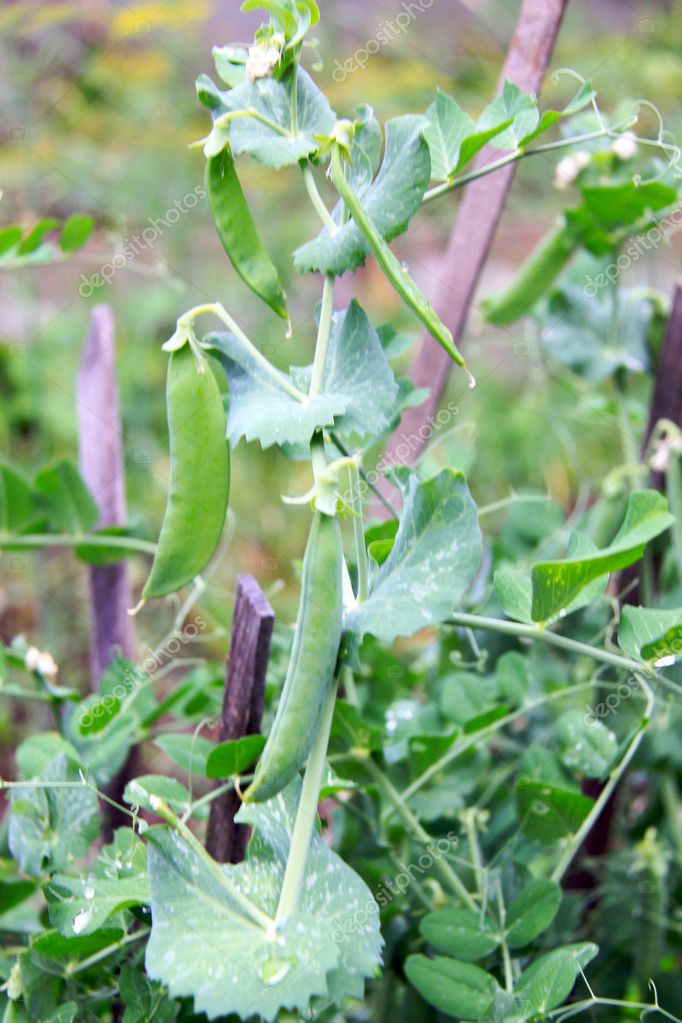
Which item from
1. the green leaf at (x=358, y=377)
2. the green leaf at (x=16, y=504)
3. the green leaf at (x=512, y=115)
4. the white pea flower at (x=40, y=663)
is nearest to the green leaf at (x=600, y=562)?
the green leaf at (x=358, y=377)

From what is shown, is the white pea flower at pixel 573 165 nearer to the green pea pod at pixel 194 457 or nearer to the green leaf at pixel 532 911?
the green pea pod at pixel 194 457

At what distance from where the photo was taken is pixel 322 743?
1.49ft

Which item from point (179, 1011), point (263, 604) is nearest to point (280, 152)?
point (263, 604)

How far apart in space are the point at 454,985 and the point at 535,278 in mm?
601

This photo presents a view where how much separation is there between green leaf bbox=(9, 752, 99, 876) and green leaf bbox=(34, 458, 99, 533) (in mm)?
282

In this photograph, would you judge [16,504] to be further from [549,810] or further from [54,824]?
[549,810]

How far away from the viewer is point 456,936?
58cm

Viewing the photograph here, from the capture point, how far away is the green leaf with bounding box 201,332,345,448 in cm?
48

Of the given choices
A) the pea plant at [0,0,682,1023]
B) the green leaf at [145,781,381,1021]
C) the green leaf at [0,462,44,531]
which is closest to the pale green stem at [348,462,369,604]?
the pea plant at [0,0,682,1023]

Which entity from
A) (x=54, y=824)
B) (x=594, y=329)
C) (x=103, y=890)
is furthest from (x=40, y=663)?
(x=594, y=329)

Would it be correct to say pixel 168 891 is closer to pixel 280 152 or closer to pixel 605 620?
pixel 280 152

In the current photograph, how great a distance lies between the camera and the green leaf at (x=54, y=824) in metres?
0.60

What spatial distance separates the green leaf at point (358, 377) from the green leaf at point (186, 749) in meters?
0.24

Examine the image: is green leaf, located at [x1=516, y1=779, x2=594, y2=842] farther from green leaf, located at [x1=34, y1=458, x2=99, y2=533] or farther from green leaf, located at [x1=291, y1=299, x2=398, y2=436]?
green leaf, located at [x1=34, y1=458, x2=99, y2=533]
